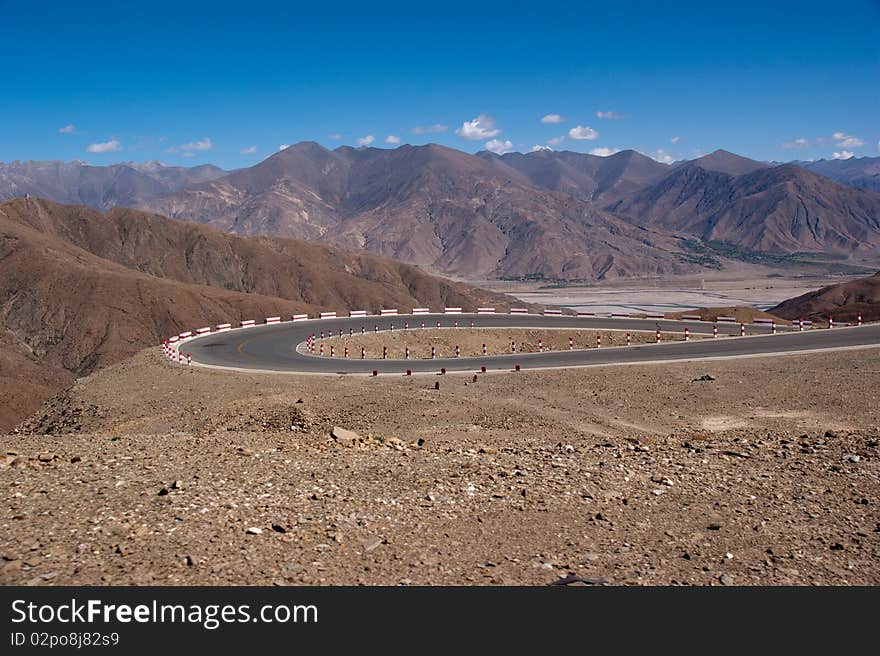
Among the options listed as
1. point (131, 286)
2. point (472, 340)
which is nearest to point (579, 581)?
point (472, 340)

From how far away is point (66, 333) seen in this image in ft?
231

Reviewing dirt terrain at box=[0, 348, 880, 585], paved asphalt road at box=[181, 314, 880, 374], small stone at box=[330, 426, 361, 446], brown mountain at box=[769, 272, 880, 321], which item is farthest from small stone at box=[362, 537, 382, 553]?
brown mountain at box=[769, 272, 880, 321]

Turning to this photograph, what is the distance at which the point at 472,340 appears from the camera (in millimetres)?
46094

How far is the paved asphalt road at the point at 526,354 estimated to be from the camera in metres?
34.5

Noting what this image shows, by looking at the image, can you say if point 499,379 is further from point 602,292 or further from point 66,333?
point 602,292

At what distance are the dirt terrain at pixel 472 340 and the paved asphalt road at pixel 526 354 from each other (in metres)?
1.31

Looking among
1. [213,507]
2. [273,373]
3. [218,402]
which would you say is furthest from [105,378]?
[213,507]

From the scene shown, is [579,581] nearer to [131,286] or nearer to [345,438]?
[345,438]

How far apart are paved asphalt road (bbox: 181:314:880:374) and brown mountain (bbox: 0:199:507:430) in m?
11.7

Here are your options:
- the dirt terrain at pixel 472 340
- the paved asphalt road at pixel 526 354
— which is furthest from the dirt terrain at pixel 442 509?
the dirt terrain at pixel 472 340

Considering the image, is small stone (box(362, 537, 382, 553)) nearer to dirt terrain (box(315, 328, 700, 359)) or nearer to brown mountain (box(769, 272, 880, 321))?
dirt terrain (box(315, 328, 700, 359))

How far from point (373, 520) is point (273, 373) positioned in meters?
23.4
